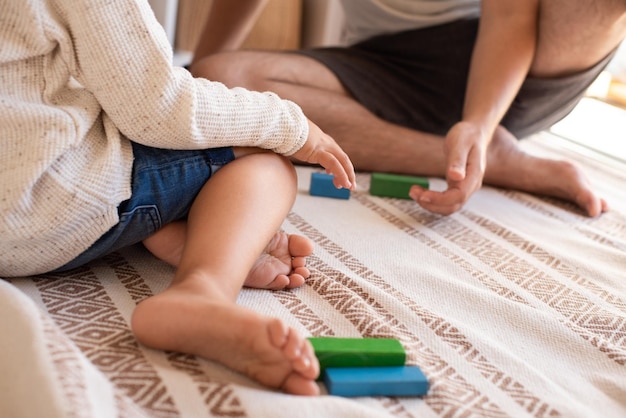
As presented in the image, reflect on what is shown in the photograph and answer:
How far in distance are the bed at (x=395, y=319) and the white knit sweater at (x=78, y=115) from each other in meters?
0.07

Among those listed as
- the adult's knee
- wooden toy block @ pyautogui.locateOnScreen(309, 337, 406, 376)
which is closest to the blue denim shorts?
wooden toy block @ pyautogui.locateOnScreen(309, 337, 406, 376)

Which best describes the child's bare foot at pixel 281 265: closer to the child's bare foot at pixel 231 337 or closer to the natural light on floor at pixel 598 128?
the child's bare foot at pixel 231 337

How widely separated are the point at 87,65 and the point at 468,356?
0.50m

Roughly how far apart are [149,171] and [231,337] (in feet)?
0.82

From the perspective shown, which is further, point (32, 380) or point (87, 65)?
point (87, 65)

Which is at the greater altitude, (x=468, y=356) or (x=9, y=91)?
(x=9, y=91)

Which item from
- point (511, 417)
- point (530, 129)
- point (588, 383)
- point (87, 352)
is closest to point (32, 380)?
point (87, 352)

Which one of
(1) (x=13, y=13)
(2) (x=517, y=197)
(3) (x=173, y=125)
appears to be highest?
(1) (x=13, y=13)

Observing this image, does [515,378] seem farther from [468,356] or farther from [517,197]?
[517,197]

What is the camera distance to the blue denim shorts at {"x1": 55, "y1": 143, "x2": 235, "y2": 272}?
0.78m

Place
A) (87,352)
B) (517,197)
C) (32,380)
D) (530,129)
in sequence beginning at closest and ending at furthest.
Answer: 1. (32,380)
2. (87,352)
3. (517,197)
4. (530,129)

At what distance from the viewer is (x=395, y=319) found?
32.1 inches

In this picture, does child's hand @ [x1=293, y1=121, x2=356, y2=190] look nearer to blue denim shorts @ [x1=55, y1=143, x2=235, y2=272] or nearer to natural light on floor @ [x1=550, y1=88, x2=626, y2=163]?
blue denim shorts @ [x1=55, y1=143, x2=235, y2=272]

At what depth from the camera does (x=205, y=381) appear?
63 centimetres
